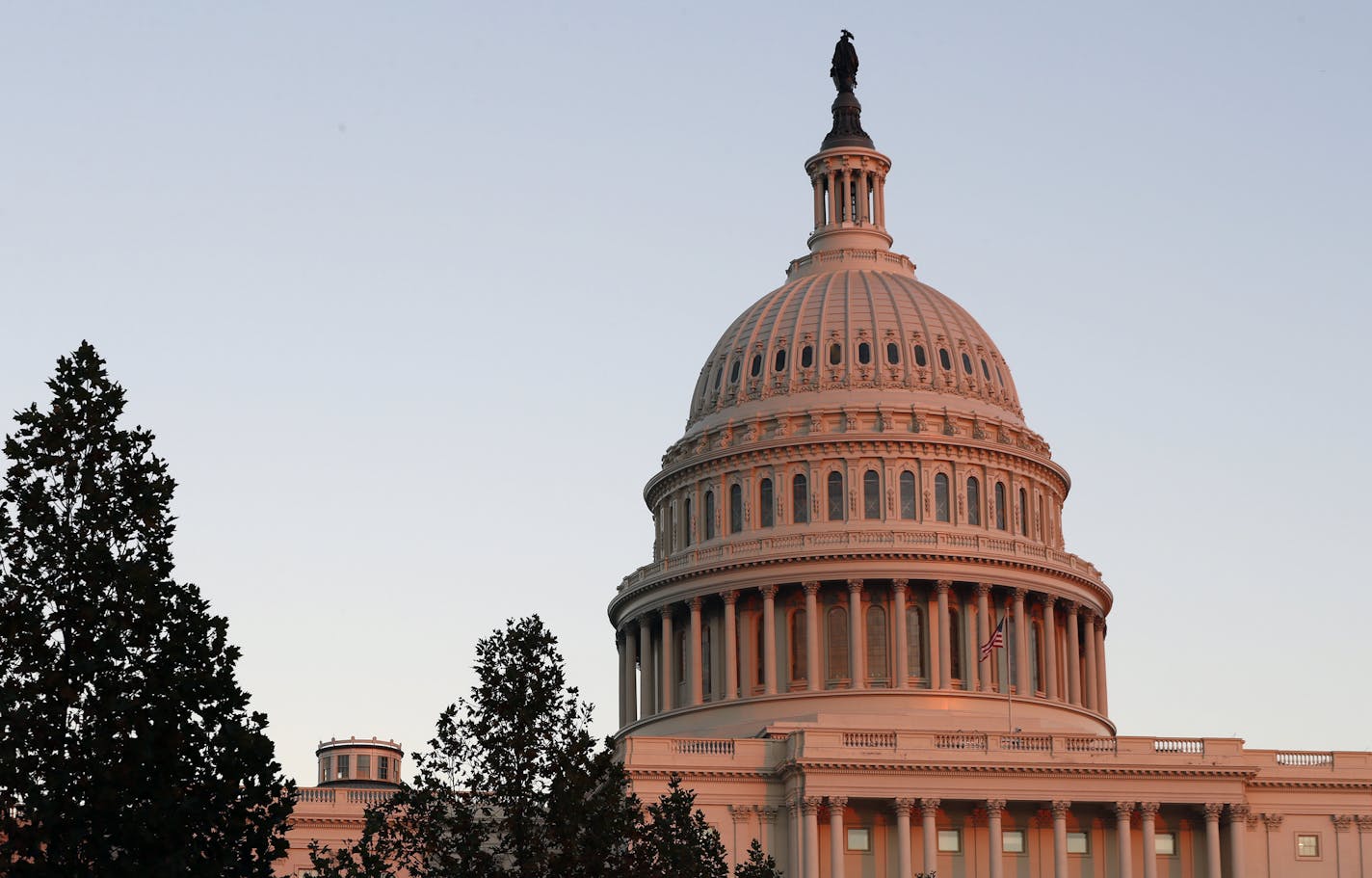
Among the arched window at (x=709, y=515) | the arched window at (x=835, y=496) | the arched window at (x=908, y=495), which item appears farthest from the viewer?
the arched window at (x=709, y=515)

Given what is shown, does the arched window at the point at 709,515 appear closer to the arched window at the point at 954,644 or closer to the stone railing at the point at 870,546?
the stone railing at the point at 870,546

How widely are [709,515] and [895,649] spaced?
45.4ft

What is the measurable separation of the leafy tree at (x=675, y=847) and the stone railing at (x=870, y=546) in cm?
5008

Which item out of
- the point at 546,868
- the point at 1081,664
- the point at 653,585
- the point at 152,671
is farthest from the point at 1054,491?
the point at 152,671

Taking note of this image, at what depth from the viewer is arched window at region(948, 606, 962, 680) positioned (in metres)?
132

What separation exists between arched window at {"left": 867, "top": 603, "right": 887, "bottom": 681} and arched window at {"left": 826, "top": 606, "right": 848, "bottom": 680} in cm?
110

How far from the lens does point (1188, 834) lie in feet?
384

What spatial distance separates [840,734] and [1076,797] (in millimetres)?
10010

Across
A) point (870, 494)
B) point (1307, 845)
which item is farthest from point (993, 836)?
point (870, 494)

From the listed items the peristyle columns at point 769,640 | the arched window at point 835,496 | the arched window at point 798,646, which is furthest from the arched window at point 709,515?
the arched window at point 798,646

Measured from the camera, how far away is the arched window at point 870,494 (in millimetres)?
134875

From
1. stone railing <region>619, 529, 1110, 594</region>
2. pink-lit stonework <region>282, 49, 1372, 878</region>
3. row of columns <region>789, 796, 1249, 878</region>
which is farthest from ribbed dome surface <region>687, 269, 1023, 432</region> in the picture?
row of columns <region>789, 796, 1249, 878</region>

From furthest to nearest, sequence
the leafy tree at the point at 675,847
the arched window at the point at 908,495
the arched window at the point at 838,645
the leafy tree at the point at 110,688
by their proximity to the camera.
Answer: the arched window at the point at 908,495 < the arched window at the point at 838,645 < the leafy tree at the point at 675,847 < the leafy tree at the point at 110,688

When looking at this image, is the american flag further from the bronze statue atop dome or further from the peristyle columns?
the bronze statue atop dome
